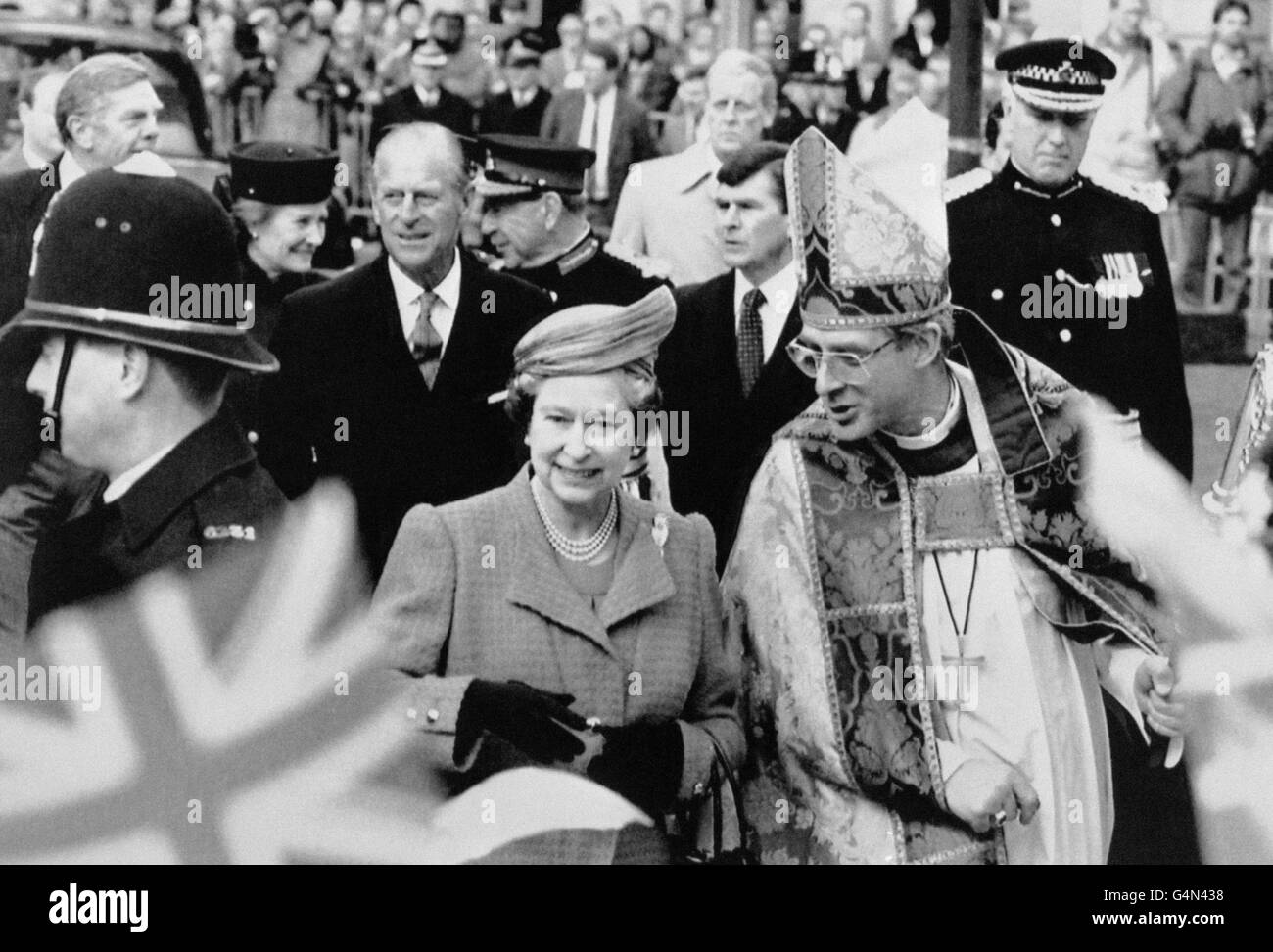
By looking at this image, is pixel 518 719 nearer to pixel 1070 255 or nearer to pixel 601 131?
pixel 601 131

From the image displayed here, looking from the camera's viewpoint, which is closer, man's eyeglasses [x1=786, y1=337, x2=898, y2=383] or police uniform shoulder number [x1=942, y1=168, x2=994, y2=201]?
man's eyeglasses [x1=786, y1=337, x2=898, y2=383]

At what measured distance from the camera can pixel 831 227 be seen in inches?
227

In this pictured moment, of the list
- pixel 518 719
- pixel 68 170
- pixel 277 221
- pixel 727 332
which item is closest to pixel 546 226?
pixel 727 332

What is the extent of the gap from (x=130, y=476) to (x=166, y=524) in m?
0.13

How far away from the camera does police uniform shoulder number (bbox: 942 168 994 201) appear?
621 centimetres

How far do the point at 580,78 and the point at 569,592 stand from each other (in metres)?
1.33

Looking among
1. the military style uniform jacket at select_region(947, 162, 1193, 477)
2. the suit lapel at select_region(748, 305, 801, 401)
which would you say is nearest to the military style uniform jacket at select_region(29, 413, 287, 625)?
the suit lapel at select_region(748, 305, 801, 401)

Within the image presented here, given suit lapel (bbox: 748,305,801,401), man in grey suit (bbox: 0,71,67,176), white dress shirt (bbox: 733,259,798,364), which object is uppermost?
man in grey suit (bbox: 0,71,67,176)

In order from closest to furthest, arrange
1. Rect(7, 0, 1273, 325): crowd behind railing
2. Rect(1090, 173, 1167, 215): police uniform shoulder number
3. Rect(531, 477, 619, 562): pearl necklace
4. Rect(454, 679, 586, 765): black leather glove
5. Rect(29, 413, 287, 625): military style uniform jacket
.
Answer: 1. Rect(454, 679, 586, 765): black leather glove
2. Rect(531, 477, 619, 562): pearl necklace
3. Rect(29, 413, 287, 625): military style uniform jacket
4. Rect(7, 0, 1273, 325): crowd behind railing
5. Rect(1090, 173, 1167, 215): police uniform shoulder number

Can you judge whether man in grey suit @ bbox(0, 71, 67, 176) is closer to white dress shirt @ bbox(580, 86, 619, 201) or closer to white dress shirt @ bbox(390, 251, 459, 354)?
white dress shirt @ bbox(390, 251, 459, 354)

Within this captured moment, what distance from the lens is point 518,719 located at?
5.60 meters

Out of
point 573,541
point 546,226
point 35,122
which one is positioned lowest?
point 573,541

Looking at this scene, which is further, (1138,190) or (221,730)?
(1138,190)

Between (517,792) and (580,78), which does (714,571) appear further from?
(580,78)
